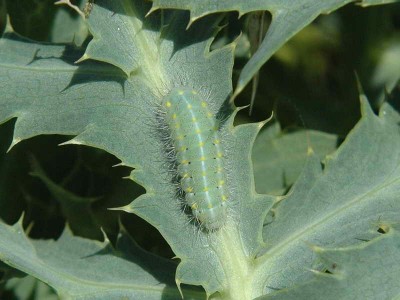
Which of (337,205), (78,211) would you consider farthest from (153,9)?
(78,211)

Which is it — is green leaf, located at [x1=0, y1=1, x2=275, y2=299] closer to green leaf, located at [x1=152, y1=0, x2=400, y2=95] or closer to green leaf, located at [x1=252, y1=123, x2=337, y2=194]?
green leaf, located at [x1=152, y1=0, x2=400, y2=95]

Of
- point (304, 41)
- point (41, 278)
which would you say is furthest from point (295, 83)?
point (41, 278)

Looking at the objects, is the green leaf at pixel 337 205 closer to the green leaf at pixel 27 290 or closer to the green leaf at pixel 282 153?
the green leaf at pixel 282 153

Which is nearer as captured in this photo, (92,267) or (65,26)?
(92,267)

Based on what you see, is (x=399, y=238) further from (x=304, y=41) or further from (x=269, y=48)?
(x=304, y=41)

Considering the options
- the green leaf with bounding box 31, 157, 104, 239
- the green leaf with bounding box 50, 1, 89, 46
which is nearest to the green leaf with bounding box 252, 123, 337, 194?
the green leaf with bounding box 31, 157, 104, 239

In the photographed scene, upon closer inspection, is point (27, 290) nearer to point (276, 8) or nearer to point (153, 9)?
point (153, 9)
